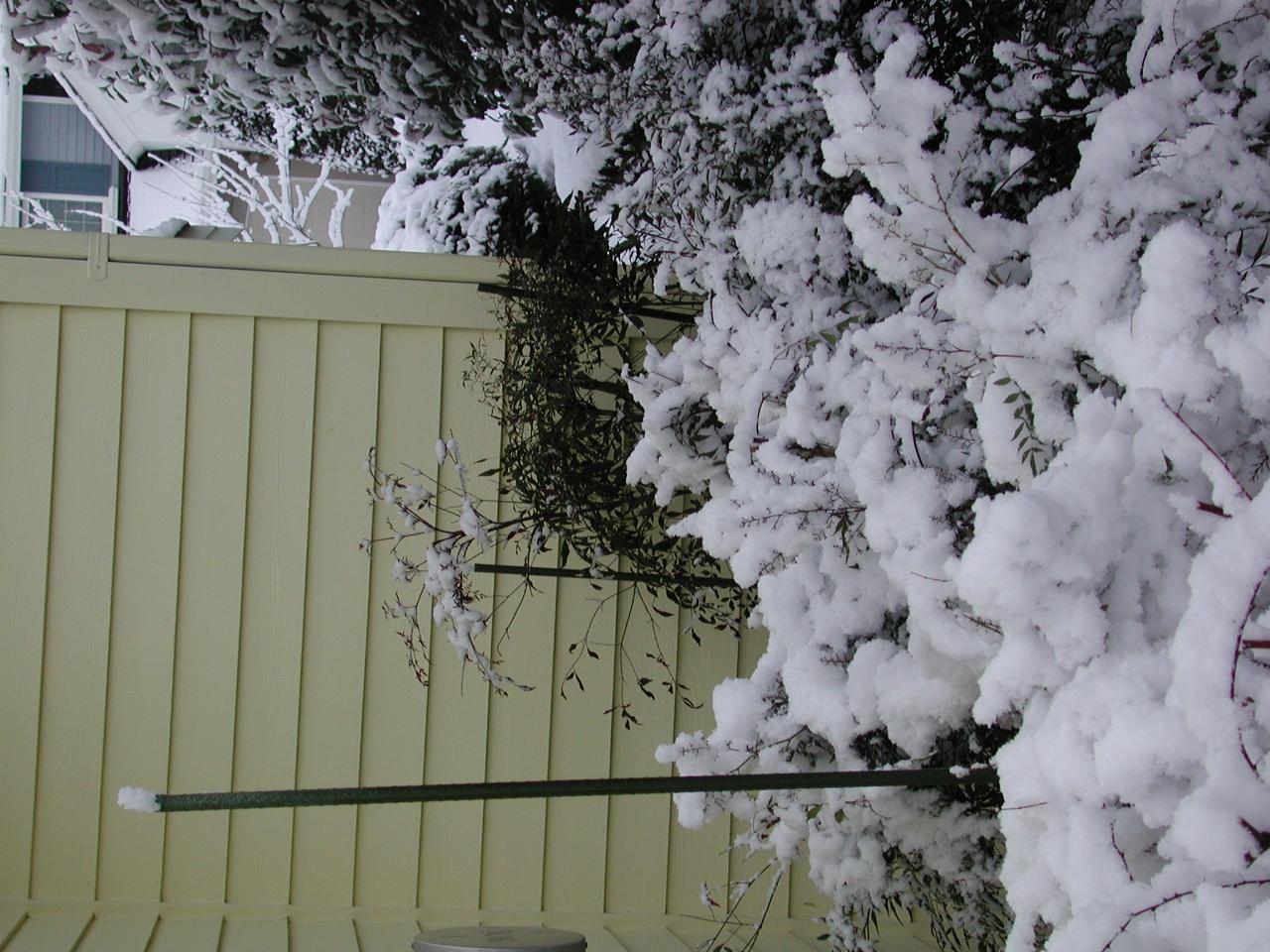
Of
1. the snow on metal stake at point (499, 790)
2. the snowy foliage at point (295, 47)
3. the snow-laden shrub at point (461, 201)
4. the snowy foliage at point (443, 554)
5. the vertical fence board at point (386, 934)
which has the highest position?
the snowy foliage at point (295, 47)

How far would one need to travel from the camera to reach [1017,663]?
863 millimetres

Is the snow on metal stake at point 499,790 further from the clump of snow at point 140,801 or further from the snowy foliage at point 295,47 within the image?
the snowy foliage at point 295,47

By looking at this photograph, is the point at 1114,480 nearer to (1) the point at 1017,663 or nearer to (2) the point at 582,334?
(1) the point at 1017,663

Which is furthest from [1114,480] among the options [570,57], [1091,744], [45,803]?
[570,57]

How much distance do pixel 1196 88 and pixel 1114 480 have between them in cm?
A: 49

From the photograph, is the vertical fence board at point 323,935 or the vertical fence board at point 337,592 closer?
the vertical fence board at point 323,935

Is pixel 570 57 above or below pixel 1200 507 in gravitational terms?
above

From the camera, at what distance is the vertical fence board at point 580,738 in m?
2.19

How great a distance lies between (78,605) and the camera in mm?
2098

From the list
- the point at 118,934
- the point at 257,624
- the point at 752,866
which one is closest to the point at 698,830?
the point at 752,866

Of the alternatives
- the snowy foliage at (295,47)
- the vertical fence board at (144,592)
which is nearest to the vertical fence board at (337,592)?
the vertical fence board at (144,592)

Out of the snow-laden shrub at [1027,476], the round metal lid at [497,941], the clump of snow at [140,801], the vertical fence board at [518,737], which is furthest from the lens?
the vertical fence board at [518,737]

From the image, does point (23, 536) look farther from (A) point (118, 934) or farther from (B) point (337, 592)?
(A) point (118, 934)

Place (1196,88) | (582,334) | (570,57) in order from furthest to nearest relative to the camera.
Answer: (570,57)
(582,334)
(1196,88)
